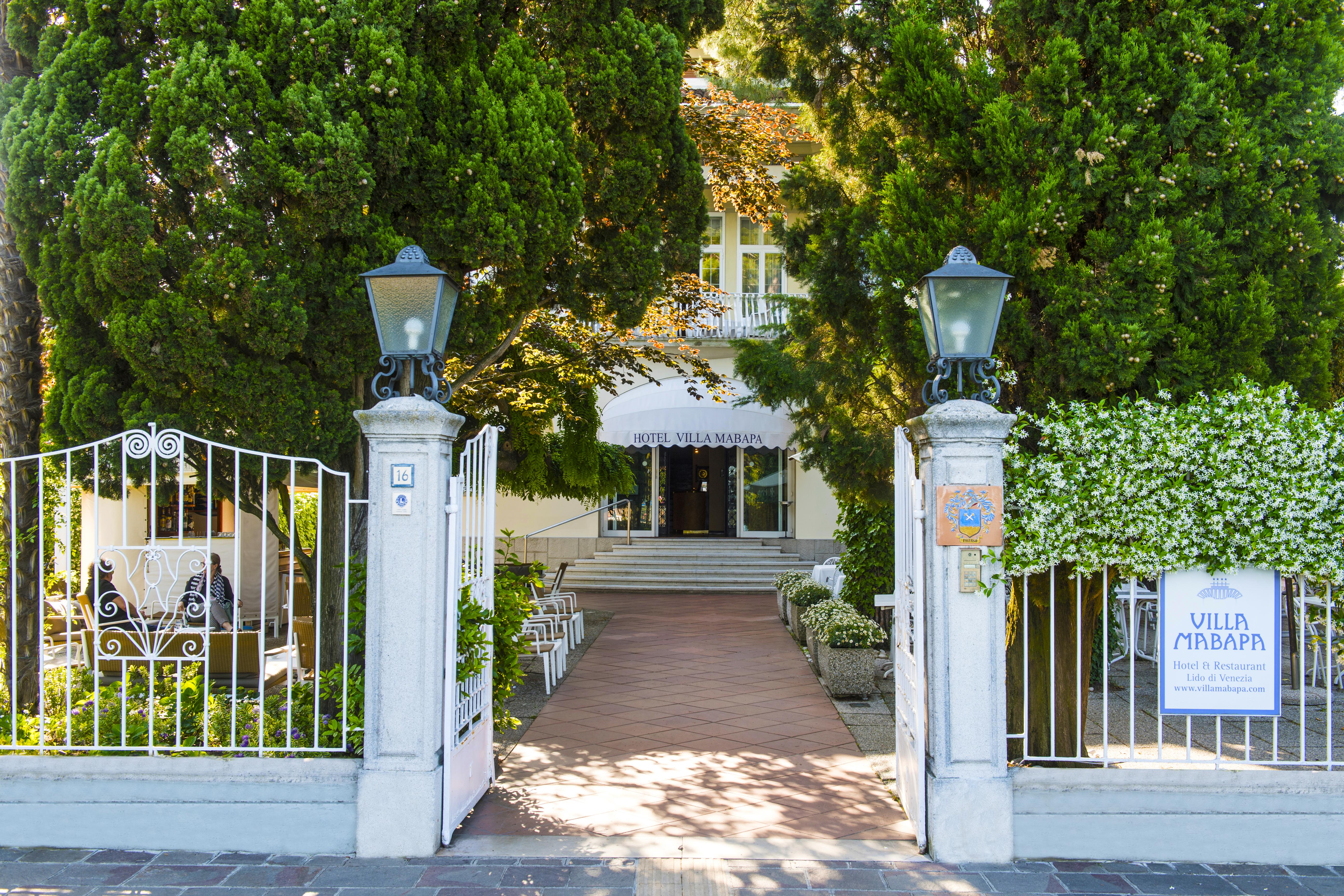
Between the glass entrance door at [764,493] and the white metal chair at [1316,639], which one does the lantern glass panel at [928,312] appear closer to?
the white metal chair at [1316,639]

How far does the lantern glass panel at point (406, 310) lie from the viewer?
442cm

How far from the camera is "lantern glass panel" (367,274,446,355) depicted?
4422 mm

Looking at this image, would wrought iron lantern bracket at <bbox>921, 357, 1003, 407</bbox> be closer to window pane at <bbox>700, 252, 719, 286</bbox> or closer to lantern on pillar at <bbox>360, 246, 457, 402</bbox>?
lantern on pillar at <bbox>360, 246, 457, 402</bbox>

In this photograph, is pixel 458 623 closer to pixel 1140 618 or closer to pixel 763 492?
pixel 1140 618

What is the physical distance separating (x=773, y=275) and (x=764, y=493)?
4690mm

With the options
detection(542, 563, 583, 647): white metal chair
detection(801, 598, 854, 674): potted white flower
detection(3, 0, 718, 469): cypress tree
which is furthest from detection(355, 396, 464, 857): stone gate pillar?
detection(542, 563, 583, 647): white metal chair

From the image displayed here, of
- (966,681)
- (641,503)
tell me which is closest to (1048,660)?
(966,681)

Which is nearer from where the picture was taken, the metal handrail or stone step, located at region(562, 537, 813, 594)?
stone step, located at region(562, 537, 813, 594)

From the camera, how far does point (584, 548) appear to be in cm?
1838

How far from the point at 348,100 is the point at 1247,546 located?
5.41 meters

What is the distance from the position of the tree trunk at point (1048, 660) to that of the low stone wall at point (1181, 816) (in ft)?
2.29

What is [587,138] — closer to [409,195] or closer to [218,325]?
[409,195]

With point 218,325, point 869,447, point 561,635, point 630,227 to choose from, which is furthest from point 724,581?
point 218,325

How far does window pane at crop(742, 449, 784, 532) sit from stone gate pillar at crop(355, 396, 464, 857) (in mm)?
15189
